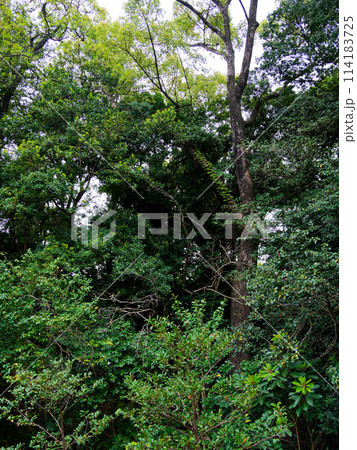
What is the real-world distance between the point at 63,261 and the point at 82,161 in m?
2.97

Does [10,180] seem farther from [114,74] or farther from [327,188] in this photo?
[327,188]

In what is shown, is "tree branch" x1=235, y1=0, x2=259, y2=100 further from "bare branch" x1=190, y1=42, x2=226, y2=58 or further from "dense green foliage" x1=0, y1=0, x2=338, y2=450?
"bare branch" x1=190, y1=42, x2=226, y2=58

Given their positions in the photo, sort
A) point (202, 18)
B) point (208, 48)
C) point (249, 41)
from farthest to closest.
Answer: point (208, 48)
point (202, 18)
point (249, 41)

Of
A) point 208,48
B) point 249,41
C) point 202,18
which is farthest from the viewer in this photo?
point 208,48

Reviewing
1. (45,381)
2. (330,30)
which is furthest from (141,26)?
(45,381)

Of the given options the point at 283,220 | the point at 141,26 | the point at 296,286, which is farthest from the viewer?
the point at 141,26

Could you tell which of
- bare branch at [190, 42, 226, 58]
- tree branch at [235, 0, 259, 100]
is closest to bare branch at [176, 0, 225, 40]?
bare branch at [190, 42, 226, 58]

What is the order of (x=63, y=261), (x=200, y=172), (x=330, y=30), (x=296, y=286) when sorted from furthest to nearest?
1. (x=200, y=172)
2. (x=330, y=30)
3. (x=63, y=261)
4. (x=296, y=286)

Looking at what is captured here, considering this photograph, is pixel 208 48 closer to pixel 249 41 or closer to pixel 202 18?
pixel 202 18

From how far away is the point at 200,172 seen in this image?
9406 mm

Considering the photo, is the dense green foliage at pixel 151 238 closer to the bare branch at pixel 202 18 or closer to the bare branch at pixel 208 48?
the bare branch at pixel 208 48

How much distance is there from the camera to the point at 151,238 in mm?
7922

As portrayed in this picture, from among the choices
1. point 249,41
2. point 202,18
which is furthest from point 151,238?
point 202,18

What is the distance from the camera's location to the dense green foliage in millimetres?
3779
